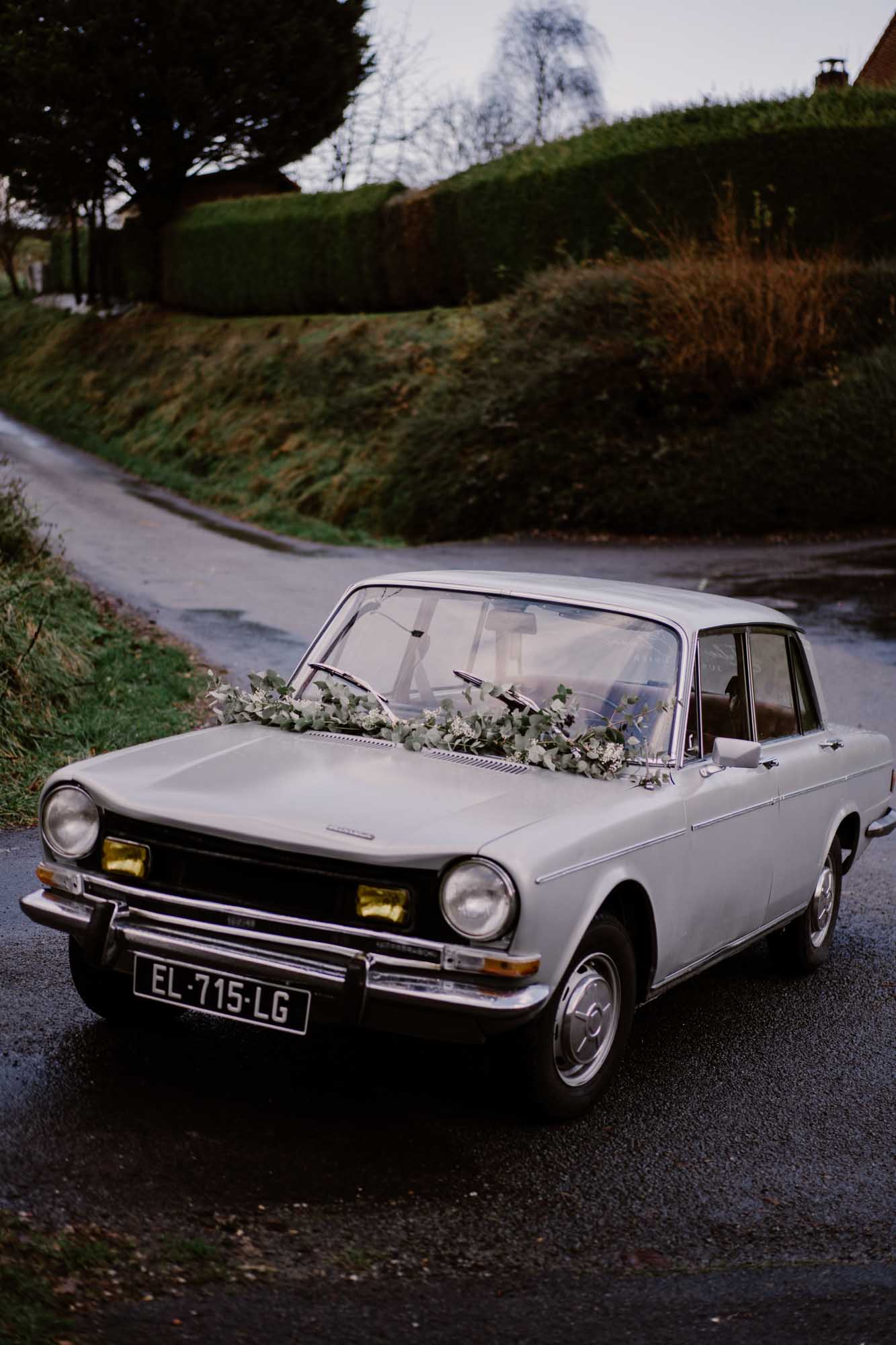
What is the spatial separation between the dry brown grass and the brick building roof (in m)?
15.7

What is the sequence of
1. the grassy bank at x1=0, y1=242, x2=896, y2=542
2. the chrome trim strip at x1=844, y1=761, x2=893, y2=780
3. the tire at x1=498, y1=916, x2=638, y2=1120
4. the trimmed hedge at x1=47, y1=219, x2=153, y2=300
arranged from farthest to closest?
the trimmed hedge at x1=47, y1=219, x2=153, y2=300 → the grassy bank at x1=0, y1=242, x2=896, y2=542 → the chrome trim strip at x1=844, y1=761, x2=893, y2=780 → the tire at x1=498, y1=916, x2=638, y2=1120

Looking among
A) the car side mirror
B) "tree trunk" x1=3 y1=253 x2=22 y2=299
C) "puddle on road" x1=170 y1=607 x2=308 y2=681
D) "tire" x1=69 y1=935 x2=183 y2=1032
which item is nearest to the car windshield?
the car side mirror

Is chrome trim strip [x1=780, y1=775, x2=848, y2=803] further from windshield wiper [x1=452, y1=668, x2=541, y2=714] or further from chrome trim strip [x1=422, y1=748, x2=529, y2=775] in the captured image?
chrome trim strip [x1=422, y1=748, x2=529, y2=775]

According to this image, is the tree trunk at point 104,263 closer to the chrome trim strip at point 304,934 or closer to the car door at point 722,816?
the car door at point 722,816

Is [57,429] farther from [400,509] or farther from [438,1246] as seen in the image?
[438,1246]

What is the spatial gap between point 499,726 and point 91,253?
120ft

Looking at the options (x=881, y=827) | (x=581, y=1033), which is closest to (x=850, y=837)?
(x=881, y=827)

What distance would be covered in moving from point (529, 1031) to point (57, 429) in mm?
30940

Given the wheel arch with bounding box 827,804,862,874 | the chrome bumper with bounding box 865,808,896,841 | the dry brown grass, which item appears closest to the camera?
the wheel arch with bounding box 827,804,862,874

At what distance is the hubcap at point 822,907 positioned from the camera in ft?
20.0

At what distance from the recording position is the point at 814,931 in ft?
20.1

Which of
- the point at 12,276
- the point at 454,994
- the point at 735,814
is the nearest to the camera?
the point at 454,994

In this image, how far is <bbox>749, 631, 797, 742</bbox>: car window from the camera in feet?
18.9

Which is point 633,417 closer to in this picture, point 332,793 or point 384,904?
point 332,793
